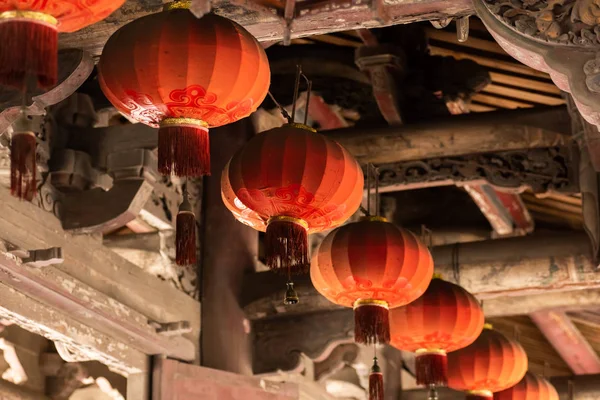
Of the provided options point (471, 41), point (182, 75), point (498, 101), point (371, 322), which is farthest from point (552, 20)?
point (498, 101)

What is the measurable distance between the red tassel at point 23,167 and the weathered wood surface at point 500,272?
13.8 feet

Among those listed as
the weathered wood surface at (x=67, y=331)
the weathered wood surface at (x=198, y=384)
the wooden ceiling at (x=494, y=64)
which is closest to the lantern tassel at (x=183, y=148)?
the weathered wood surface at (x=67, y=331)

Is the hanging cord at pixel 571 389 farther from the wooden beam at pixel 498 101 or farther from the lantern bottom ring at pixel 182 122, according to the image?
the lantern bottom ring at pixel 182 122

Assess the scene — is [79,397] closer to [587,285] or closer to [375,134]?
[375,134]

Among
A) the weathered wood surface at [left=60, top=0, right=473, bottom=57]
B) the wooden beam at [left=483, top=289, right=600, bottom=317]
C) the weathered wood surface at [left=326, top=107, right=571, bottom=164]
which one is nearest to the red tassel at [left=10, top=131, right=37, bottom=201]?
the weathered wood surface at [left=60, top=0, right=473, bottom=57]

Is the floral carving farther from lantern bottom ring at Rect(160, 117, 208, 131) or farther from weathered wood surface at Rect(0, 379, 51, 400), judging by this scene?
weathered wood surface at Rect(0, 379, 51, 400)

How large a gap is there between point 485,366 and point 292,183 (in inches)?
116

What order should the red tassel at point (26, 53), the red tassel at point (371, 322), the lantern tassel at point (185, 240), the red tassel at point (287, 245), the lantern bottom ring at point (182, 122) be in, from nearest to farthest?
1. the red tassel at point (26, 53)
2. the lantern bottom ring at point (182, 122)
3. the lantern tassel at point (185, 240)
4. the red tassel at point (287, 245)
5. the red tassel at point (371, 322)

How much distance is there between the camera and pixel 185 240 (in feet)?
15.7

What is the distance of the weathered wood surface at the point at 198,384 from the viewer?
7020mm

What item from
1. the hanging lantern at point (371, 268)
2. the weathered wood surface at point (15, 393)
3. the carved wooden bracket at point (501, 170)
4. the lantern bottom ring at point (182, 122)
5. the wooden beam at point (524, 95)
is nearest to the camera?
the lantern bottom ring at point (182, 122)

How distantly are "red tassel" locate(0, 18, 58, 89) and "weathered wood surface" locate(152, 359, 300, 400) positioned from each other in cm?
361

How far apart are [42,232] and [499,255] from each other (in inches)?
111

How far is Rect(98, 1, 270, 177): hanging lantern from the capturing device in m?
4.22
